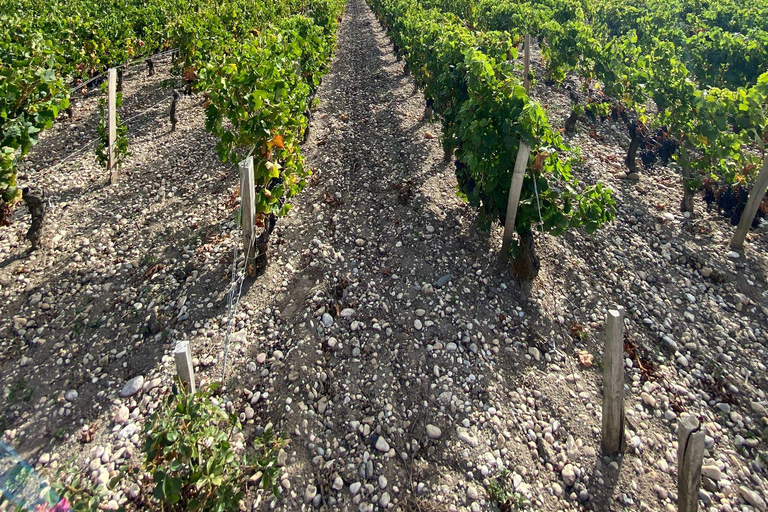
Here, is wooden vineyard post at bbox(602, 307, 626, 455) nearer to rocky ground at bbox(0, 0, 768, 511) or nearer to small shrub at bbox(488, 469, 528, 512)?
rocky ground at bbox(0, 0, 768, 511)

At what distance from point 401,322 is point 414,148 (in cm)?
495

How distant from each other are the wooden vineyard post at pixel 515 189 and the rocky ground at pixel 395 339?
501 mm

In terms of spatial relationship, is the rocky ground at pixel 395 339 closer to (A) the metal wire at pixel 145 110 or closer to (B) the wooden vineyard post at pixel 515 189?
(B) the wooden vineyard post at pixel 515 189

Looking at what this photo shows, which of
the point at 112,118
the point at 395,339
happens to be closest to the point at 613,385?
the point at 395,339

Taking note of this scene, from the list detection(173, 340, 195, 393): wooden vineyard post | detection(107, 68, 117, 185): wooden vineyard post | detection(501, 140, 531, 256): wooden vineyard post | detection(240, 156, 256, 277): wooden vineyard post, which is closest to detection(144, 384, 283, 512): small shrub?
detection(173, 340, 195, 393): wooden vineyard post

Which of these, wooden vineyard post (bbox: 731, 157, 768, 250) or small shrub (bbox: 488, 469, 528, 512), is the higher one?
wooden vineyard post (bbox: 731, 157, 768, 250)

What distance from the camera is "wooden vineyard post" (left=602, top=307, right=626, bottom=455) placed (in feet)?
10.6

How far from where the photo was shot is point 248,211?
4.95 metres

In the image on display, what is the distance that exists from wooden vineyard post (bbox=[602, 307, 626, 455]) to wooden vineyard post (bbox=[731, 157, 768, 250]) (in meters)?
4.22

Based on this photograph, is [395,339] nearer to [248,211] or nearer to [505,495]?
[505,495]

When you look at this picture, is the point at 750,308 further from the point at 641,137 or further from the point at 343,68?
the point at 343,68

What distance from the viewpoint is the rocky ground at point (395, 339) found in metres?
3.61

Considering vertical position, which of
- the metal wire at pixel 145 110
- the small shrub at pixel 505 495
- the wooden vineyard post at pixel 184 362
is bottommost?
the small shrub at pixel 505 495

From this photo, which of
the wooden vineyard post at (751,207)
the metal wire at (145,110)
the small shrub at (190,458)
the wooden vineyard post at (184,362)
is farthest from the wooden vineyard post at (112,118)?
the wooden vineyard post at (751,207)
